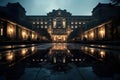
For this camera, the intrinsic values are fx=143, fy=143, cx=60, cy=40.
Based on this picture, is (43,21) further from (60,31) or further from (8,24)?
(8,24)

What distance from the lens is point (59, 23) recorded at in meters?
133

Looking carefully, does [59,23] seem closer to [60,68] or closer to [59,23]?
[59,23]

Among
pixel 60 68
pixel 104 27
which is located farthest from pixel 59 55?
pixel 104 27

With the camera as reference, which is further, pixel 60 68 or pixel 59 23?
pixel 59 23

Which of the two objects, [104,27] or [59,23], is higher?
[59,23]

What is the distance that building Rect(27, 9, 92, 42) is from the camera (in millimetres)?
126688

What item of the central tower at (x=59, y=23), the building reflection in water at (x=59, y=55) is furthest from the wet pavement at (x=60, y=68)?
the central tower at (x=59, y=23)

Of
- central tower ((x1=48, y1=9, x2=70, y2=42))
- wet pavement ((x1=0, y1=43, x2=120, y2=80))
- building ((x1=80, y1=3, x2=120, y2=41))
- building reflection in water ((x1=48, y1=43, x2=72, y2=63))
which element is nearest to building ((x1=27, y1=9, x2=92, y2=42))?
central tower ((x1=48, y1=9, x2=70, y2=42))

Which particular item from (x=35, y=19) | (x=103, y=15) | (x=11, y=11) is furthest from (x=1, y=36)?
(x=35, y=19)

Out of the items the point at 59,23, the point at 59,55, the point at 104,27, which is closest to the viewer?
the point at 59,55

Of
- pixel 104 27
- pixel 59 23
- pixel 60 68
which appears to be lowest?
pixel 60 68

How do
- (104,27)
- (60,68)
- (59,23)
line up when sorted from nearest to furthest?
(60,68), (104,27), (59,23)

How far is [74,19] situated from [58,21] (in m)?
15.0

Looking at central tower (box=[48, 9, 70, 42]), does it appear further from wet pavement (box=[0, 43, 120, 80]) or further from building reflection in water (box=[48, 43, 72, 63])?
wet pavement (box=[0, 43, 120, 80])
